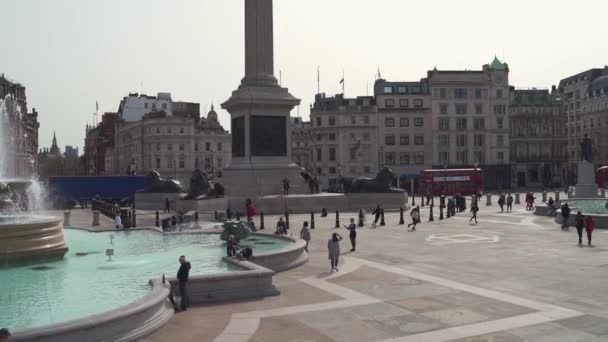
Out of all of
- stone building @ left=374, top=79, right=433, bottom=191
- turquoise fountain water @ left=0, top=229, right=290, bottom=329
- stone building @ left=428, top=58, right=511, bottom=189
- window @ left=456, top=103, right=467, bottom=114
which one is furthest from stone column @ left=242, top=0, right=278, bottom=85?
window @ left=456, top=103, right=467, bottom=114

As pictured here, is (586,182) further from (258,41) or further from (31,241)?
(31,241)

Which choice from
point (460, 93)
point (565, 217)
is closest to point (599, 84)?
point (460, 93)

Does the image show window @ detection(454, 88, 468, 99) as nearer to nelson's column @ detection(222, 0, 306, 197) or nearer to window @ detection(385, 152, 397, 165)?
window @ detection(385, 152, 397, 165)

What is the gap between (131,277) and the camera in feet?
55.6

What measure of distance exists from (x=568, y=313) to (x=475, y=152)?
93.1 m

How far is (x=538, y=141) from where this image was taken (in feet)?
353

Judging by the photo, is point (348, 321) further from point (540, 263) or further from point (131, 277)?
point (540, 263)

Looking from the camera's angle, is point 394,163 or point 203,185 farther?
point 394,163

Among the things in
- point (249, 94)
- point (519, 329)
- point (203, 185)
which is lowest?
point (519, 329)

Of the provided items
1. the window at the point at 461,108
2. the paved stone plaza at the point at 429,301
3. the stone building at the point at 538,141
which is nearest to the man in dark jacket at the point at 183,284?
the paved stone plaza at the point at 429,301

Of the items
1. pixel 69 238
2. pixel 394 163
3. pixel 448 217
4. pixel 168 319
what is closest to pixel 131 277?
pixel 168 319

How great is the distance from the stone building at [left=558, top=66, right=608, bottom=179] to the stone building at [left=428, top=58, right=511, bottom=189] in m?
15.6

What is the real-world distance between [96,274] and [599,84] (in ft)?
400

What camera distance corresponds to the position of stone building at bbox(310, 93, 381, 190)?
99188 mm
